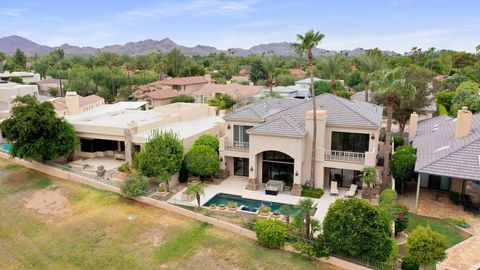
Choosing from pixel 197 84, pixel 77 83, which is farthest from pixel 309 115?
pixel 77 83

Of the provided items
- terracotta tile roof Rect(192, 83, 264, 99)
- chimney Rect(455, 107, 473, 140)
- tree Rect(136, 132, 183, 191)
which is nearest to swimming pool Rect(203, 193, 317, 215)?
tree Rect(136, 132, 183, 191)

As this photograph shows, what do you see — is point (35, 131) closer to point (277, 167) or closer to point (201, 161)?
point (201, 161)

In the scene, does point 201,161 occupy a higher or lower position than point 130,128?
lower

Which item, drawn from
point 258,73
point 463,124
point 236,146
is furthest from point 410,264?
point 258,73

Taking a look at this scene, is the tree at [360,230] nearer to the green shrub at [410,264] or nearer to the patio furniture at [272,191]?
the green shrub at [410,264]

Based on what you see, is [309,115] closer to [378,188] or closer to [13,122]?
[378,188]
